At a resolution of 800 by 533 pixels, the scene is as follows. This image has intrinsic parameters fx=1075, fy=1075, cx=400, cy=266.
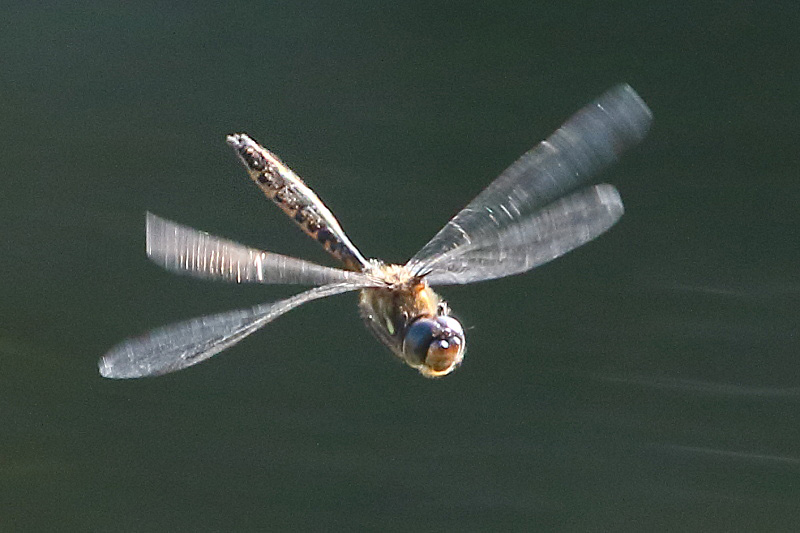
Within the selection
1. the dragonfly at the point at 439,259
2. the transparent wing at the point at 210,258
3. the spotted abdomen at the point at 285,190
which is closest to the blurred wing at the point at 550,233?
the dragonfly at the point at 439,259

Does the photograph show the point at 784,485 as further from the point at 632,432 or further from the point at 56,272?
the point at 56,272

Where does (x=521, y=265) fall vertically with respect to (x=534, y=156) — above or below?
below

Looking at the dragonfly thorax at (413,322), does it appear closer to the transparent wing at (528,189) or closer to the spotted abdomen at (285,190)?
the transparent wing at (528,189)

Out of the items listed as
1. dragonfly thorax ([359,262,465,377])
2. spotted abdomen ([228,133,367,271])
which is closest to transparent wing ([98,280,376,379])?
dragonfly thorax ([359,262,465,377])

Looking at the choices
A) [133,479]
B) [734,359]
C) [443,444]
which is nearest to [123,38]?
[133,479]

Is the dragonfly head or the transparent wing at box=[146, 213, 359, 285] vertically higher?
the transparent wing at box=[146, 213, 359, 285]

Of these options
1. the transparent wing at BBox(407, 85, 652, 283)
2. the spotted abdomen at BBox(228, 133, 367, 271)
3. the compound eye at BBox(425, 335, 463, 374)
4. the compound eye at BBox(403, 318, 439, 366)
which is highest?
the spotted abdomen at BBox(228, 133, 367, 271)

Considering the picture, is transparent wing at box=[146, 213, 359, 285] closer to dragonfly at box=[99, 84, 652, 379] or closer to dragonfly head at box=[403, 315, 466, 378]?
dragonfly at box=[99, 84, 652, 379]

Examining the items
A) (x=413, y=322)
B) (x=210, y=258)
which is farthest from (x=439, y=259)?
(x=210, y=258)
